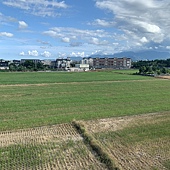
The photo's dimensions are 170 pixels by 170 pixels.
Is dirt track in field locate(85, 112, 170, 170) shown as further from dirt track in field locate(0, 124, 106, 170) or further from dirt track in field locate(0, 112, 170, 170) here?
dirt track in field locate(0, 124, 106, 170)

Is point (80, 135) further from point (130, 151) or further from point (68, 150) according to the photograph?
point (130, 151)

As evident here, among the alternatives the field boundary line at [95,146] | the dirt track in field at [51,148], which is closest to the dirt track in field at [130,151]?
the field boundary line at [95,146]

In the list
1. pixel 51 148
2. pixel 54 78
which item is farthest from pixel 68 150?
pixel 54 78

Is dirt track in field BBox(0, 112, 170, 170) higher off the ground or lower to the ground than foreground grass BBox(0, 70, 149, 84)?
lower

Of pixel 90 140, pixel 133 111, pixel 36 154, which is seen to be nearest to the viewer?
pixel 36 154

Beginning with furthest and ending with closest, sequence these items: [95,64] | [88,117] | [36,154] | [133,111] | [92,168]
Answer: [95,64] → [133,111] → [88,117] → [36,154] → [92,168]

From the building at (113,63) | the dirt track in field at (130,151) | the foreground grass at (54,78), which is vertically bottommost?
the dirt track in field at (130,151)

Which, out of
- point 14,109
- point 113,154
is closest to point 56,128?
point 113,154

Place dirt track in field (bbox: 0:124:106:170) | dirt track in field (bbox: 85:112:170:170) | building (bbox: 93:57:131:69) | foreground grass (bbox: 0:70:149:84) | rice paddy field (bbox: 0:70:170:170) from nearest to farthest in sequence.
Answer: dirt track in field (bbox: 0:124:106:170) < dirt track in field (bbox: 85:112:170:170) < rice paddy field (bbox: 0:70:170:170) < foreground grass (bbox: 0:70:149:84) < building (bbox: 93:57:131:69)

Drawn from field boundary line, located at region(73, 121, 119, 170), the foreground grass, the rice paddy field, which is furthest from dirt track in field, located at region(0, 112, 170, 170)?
the foreground grass

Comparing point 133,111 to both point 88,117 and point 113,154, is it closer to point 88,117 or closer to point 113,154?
point 88,117

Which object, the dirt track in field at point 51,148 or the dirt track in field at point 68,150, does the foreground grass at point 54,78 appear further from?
the dirt track in field at point 68,150
